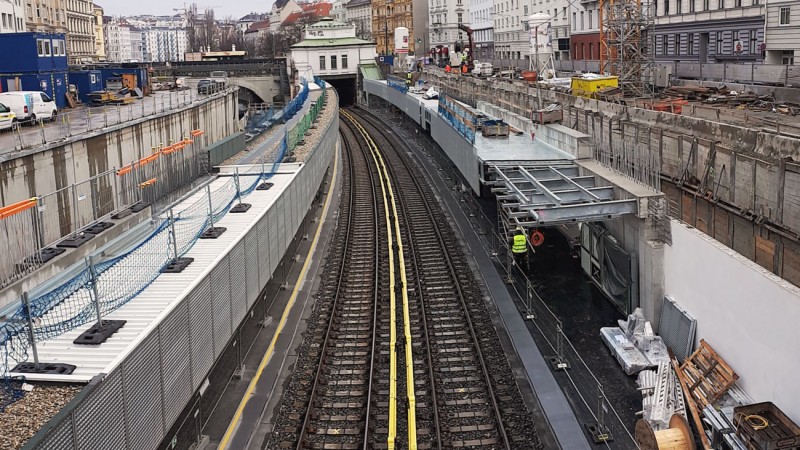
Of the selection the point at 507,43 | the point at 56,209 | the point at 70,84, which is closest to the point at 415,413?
the point at 56,209

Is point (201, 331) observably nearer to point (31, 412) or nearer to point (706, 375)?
point (31, 412)

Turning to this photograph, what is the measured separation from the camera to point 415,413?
13.6 m

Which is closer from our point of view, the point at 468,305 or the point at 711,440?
the point at 711,440

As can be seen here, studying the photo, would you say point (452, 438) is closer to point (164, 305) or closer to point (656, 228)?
point (164, 305)

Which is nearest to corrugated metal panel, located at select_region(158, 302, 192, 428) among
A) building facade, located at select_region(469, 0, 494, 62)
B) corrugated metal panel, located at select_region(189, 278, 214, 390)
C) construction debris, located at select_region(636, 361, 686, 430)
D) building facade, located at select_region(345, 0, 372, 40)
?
corrugated metal panel, located at select_region(189, 278, 214, 390)

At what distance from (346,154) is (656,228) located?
103 feet

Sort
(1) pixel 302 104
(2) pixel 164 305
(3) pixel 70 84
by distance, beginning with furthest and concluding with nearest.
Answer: (1) pixel 302 104, (3) pixel 70 84, (2) pixel 164 305

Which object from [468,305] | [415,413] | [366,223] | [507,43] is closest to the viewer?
[415,413]

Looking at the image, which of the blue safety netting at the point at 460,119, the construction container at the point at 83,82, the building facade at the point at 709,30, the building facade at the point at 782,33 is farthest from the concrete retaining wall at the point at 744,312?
the construction container at the point at 83,82

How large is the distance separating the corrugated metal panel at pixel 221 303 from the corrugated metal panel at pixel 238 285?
284mm

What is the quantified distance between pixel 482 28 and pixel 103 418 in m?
104

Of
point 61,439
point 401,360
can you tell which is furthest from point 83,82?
point 61,439

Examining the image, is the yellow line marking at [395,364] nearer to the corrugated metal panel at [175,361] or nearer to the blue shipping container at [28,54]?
the corrugated metal panel at [175,361]

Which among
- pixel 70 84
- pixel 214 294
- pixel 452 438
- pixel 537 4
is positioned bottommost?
pixel 452 438
